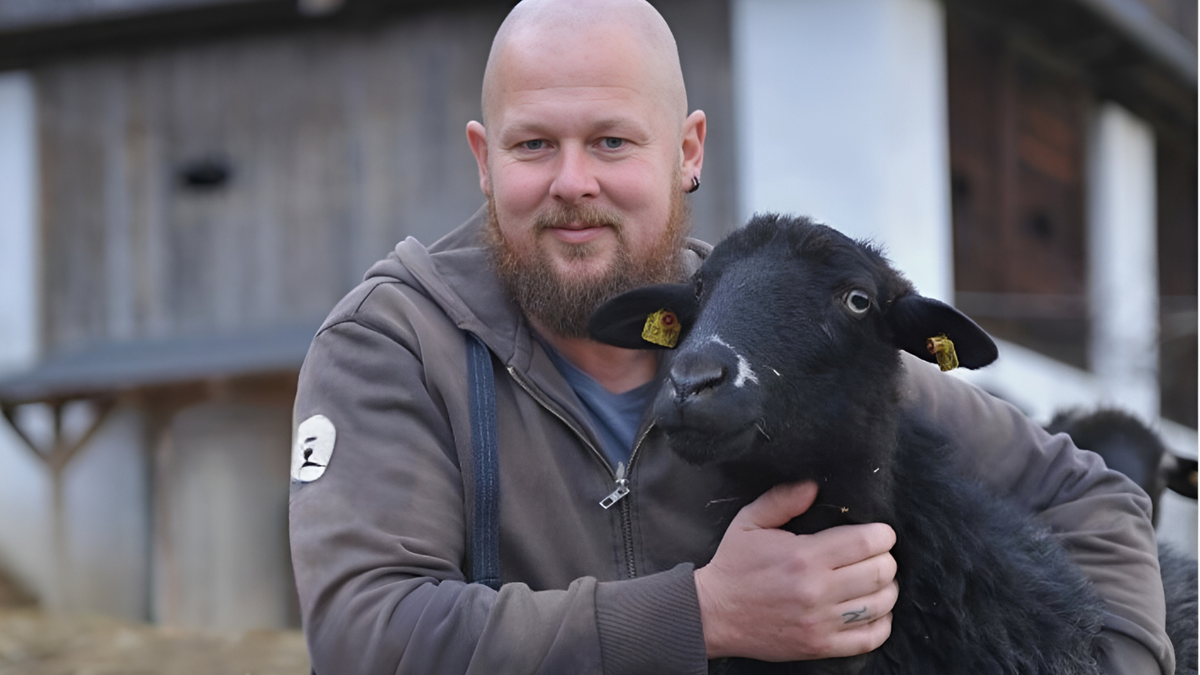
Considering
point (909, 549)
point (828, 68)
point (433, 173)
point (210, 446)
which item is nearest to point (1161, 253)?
point (828, 68)

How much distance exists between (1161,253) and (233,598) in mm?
11761

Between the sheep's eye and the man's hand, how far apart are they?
42 centimetres

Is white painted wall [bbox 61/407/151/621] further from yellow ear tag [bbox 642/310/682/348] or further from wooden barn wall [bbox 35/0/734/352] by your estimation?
yellow ear tag [bbox 642/310/682/348]

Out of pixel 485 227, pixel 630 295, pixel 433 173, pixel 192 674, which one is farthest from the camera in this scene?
pixel 433 173

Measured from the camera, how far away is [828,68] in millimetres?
8102

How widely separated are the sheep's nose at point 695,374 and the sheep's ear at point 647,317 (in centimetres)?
48

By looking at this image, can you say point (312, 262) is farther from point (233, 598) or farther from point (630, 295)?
point (630, 295)

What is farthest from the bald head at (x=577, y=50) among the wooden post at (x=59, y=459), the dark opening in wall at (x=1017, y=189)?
the wooden post at (x=59, y=459)

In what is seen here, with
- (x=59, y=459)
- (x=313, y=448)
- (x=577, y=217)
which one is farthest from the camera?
(x=59, y=459)

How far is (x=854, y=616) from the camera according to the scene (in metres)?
2.48

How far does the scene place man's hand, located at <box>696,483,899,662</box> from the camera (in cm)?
240

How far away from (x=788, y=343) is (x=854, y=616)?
589 millimetres

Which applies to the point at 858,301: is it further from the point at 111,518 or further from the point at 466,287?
the point at 111,518

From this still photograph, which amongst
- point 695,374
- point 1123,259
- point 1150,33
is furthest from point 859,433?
point 1123,259
